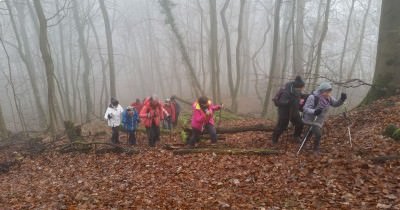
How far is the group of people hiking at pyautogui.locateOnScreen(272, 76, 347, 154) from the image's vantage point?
7629 millimetres

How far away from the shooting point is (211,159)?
8375mm

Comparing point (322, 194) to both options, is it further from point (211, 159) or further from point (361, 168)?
point (211, 159)

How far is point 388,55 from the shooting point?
9.55 metres

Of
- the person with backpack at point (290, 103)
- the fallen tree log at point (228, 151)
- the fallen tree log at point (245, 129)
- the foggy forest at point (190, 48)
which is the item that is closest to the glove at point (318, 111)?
the person with backpack at point (290, 103)

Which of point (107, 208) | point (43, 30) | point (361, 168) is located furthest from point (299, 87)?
point (43, 30)

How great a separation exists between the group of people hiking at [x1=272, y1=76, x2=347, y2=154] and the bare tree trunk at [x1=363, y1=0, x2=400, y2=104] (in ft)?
9.03

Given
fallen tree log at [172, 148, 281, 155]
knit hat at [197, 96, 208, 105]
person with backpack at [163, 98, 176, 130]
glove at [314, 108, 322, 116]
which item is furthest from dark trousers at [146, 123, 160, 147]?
glove at [314, 108, 322, 116]

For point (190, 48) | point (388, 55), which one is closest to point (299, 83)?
point (388, 55)

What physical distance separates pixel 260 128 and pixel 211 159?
2710 millimetres

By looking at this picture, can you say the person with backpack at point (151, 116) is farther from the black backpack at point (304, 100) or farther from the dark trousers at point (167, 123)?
the black backpack at point (304, 100)

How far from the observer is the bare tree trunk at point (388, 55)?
30.9 ft

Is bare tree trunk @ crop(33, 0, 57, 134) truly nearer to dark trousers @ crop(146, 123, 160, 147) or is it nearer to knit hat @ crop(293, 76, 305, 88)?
dark trousers @ crop(146, 123, 160, 147)

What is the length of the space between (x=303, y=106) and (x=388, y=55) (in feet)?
11.4

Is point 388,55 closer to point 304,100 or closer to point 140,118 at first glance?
point 304,100
